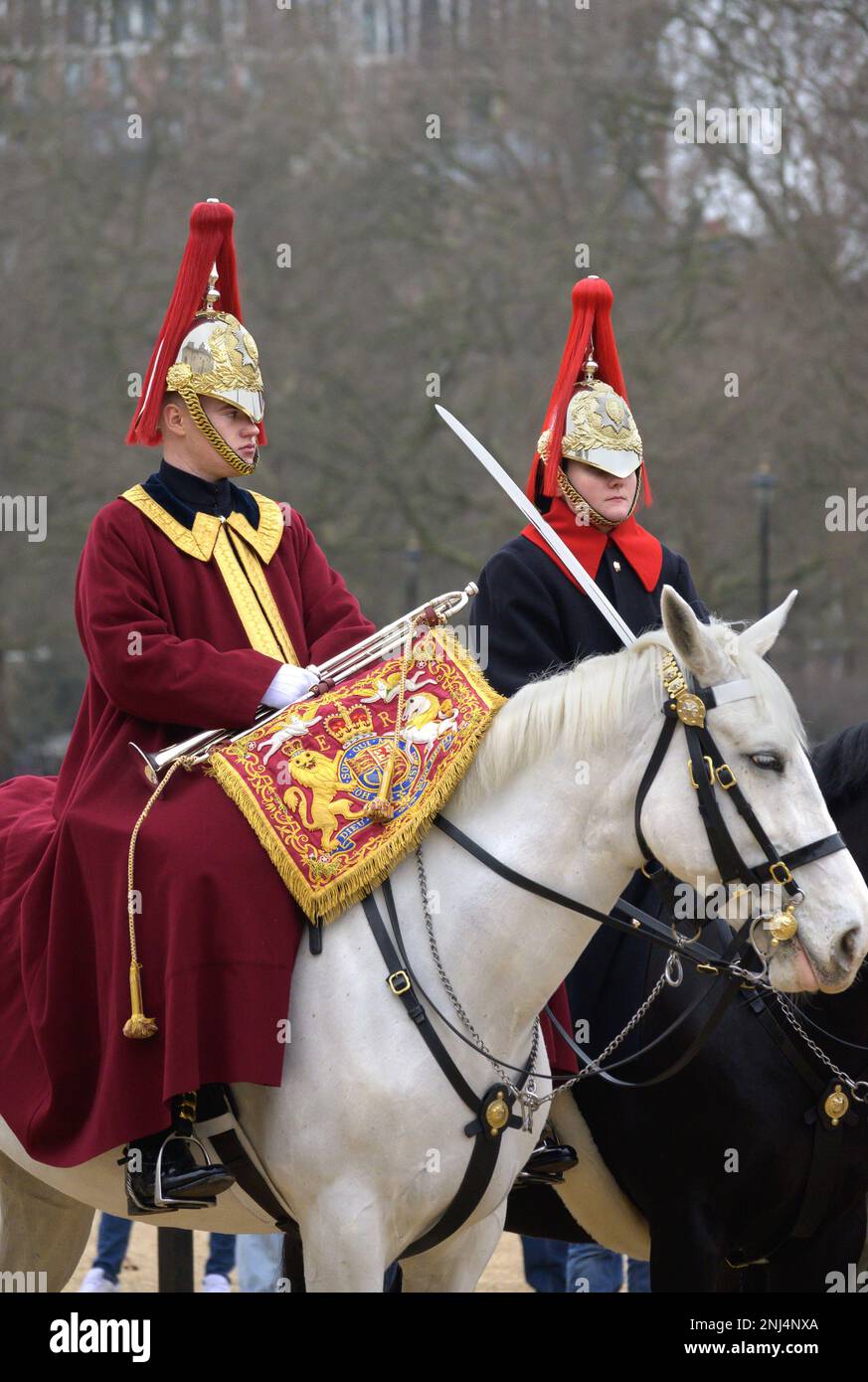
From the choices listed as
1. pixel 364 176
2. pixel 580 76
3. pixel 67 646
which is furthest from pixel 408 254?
pixel 67 646

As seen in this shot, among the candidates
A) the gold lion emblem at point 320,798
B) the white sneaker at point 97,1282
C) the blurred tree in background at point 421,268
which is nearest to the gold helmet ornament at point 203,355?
the gold lion emblem at point 320,798

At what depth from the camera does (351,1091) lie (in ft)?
13.5

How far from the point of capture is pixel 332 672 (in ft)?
15.4

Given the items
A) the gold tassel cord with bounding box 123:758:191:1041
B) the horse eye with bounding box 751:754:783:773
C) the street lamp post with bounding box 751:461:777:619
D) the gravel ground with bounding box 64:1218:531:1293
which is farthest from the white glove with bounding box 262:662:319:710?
the street lamp post with bounding box 751:461:777:619

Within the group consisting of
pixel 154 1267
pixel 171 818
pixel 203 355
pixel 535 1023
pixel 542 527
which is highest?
pixel 203 355

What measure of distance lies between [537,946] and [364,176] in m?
17.7

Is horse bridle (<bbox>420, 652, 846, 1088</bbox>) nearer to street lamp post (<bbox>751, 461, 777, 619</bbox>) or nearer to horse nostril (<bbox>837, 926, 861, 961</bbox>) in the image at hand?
horse nostril (<bbox>837, 926, 861, 961</bbox>)

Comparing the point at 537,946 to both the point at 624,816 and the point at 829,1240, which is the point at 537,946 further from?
the point at 829,1240

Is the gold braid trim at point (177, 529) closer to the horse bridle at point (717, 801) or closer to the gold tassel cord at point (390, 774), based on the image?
the gold tassel cord at point (390, 774)

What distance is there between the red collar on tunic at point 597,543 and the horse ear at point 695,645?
1560 mm

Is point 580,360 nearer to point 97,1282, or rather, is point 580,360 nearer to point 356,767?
point 356,767

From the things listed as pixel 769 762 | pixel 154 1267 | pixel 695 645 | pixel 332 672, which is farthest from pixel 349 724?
pixel 154 1267

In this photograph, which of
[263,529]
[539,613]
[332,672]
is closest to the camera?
[332,672]

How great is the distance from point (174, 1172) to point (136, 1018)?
375 mm
